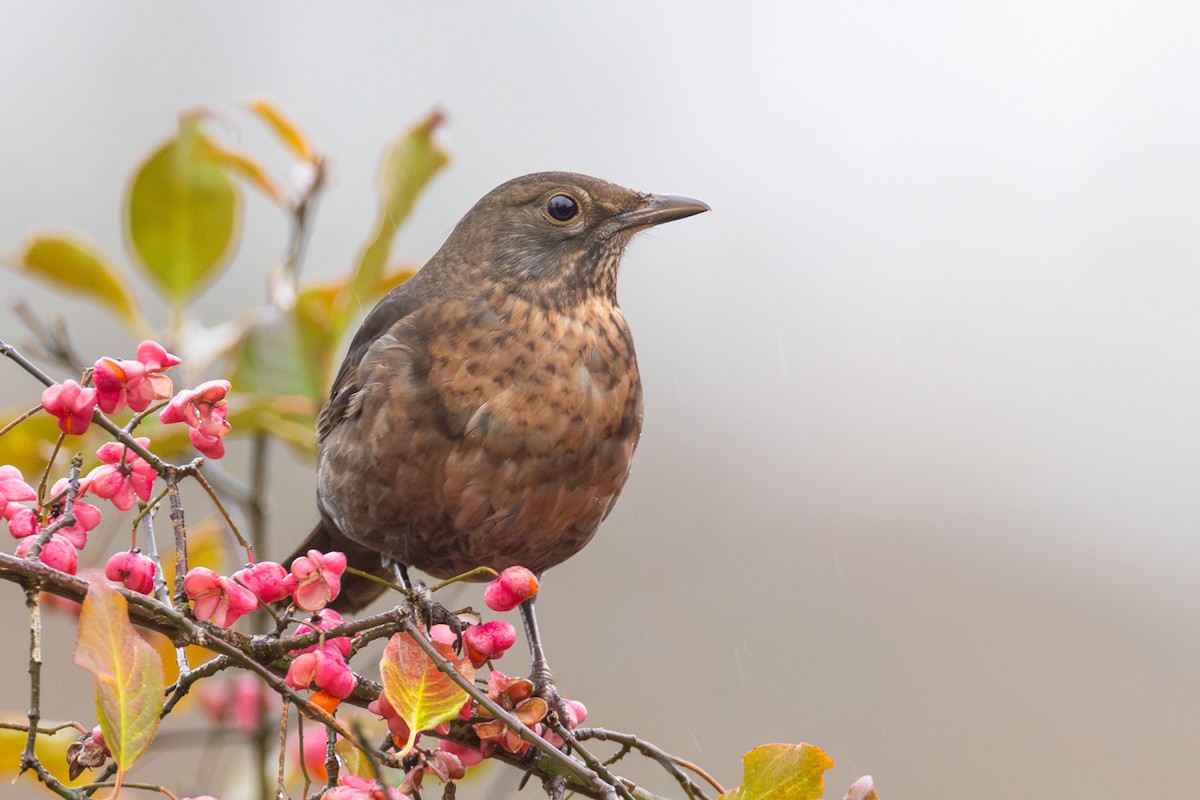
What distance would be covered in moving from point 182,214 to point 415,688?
148cm

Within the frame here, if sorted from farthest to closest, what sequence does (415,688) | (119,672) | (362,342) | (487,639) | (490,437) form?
(362,342) < (490,437) < (487,639) < (415,688) < (119,672)

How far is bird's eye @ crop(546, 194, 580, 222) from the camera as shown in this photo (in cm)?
267

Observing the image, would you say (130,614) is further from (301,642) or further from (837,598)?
(837,598)

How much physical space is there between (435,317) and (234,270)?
19.0 feet

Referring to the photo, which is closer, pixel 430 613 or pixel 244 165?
pixel 430 613

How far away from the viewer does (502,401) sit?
2273 mm

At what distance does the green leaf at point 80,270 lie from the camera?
2.48 metres

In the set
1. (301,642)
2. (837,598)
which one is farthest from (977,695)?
(301,642)

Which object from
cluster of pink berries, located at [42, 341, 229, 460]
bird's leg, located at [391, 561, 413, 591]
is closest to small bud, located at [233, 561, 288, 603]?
cluster of pink berries, located at [42, 341, 229, 460]

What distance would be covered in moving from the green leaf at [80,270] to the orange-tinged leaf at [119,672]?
1512 mm

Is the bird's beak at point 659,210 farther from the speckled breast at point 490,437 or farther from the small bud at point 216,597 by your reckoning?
the small bud at point 216,597

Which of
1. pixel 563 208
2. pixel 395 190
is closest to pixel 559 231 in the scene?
pixel 563 208

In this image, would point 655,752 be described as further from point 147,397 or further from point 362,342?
point 362,342

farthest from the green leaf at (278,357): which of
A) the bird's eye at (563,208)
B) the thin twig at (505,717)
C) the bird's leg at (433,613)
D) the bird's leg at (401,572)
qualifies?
the thin twig at (505,717)
